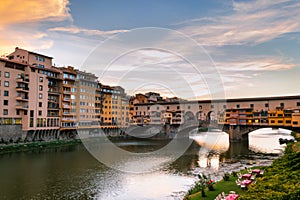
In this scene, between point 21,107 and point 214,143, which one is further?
point 214,143

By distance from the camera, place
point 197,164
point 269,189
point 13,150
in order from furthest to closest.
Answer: point 13,150, point 197,164, point 269,189

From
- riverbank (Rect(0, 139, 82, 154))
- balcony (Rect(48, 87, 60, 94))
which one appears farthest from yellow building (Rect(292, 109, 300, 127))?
balcony (Rect(48, 87, 60, 94))

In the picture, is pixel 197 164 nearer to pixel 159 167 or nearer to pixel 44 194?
pixel 159 167

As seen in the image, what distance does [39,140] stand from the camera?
1565 inches

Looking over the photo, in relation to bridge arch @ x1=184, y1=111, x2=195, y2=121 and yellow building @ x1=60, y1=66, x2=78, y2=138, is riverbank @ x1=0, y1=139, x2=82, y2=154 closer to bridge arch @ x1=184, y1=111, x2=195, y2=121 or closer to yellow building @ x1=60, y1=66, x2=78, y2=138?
yellow building @ x1=60, y1=66, x2=78, y2=138

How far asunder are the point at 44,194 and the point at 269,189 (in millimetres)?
13723

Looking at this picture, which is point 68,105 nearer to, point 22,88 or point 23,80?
point 22,88

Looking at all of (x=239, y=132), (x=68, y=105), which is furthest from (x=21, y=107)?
(x=239, y=132)

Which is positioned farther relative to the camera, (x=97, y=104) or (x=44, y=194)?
(x=97, y=104)

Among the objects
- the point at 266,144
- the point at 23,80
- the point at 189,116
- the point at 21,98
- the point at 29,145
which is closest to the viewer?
the point at 29,145

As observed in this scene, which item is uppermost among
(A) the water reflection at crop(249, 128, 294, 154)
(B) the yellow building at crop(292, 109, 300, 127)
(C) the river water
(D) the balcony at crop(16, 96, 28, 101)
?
(D) the balcony at crop(16, 96, 28, 101)

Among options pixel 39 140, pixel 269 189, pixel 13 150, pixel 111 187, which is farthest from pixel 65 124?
pixel 269 189

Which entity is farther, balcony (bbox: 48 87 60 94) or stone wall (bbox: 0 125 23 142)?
→ balcony (bbox: 48 87 60 94)

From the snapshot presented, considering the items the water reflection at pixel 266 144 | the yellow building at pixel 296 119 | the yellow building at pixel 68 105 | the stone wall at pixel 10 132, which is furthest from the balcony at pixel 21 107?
the yellow building at pixel 296 119
